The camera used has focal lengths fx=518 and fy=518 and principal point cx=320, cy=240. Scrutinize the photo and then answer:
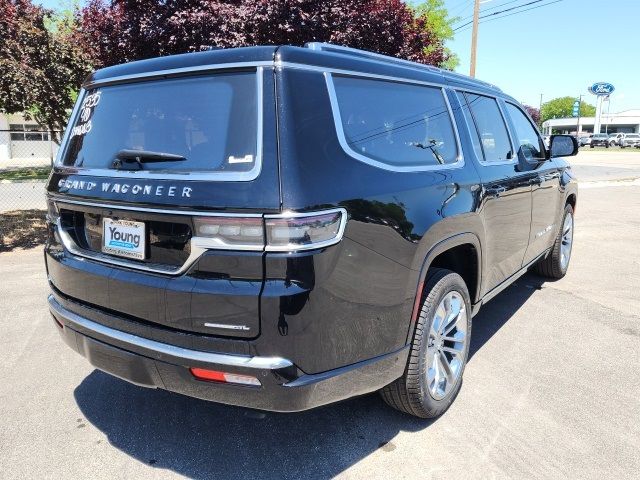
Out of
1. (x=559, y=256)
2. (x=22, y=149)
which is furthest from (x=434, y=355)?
(x=22, y=149)

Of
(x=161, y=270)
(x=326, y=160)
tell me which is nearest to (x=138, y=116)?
(x=161, y=270)

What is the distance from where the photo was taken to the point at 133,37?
7.72 metres

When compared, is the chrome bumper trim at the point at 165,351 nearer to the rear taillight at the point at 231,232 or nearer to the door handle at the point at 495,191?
the rear taillight at the point at 231,232

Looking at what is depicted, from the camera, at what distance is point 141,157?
7.94 feet

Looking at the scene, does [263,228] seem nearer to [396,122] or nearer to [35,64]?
[396,122]

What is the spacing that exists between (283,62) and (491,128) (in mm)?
2245

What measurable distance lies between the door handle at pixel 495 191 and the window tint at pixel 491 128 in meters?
0.21

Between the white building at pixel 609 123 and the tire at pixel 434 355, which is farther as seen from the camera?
the white building at pixel 609 123

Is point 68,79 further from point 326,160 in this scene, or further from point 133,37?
point 326,160

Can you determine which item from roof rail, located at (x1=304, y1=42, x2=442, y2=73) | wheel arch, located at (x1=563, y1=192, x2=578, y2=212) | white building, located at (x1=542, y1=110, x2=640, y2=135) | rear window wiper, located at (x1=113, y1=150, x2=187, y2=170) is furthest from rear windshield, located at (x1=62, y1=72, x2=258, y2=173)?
white building, located at (x1=542, y1=110, x2=640, y2=135)

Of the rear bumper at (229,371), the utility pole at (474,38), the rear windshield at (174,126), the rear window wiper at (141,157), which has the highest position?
the utility pole at (474,38)

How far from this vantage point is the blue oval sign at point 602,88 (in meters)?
87.7

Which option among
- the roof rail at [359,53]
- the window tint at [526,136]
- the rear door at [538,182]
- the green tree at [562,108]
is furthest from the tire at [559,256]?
the green tree at [562,108]

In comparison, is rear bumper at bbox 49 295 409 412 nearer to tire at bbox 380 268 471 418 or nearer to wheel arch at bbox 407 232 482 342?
tire at bbox 380 268 471 418
